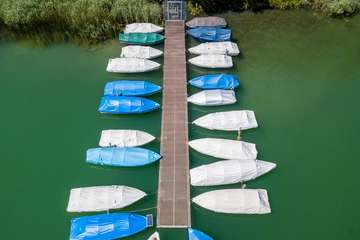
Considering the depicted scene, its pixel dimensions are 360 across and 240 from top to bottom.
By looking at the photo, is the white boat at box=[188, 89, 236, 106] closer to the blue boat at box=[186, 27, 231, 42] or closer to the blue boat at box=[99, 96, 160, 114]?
the blue boat at box=[99, 96, 160, 114]

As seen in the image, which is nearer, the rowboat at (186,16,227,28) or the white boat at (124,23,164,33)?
the white boat at (124,23,164,33)

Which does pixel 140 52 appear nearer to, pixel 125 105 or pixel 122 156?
pixel 125 105

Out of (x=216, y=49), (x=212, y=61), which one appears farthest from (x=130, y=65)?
(x=216, y=49)

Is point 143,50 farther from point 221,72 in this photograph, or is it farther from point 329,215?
point 329,215

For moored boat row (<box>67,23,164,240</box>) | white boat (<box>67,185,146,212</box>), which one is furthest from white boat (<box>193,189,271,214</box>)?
white boat (<box>67,185,146,212</box>)

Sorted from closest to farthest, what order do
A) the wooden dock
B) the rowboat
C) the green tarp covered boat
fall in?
the wooden dock
the green tarp covered boat
the rowboat

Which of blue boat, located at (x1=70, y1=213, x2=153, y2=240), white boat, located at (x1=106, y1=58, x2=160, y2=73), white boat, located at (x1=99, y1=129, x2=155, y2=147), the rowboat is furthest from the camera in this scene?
the rowboat

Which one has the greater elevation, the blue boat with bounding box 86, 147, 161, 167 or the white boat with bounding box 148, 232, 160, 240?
the blue boat with bounding box 86, 147, 161, 167

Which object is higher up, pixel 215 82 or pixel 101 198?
pixel 215 82
